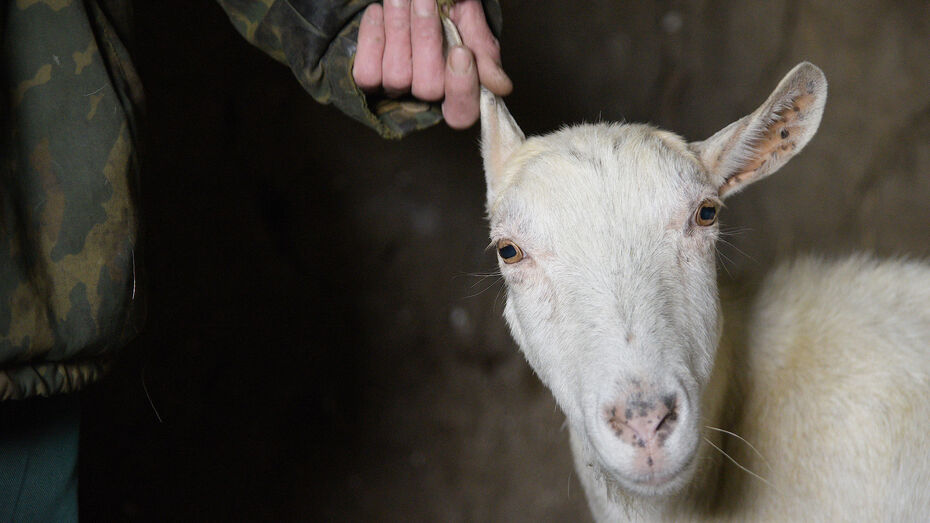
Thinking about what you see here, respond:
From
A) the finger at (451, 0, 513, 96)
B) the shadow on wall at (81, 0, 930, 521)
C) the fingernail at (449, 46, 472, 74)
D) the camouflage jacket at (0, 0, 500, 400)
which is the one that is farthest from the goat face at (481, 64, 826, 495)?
the shadow on wall at (81, 0, 930, 521)

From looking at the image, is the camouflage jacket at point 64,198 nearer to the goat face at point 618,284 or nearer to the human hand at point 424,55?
the human hand at point 424,55

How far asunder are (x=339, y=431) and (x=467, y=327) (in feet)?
3.15

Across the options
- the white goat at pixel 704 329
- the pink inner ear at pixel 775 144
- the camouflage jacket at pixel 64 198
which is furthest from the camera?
the pink inner ear at pixel 775 144

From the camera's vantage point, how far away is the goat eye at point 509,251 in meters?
2.12

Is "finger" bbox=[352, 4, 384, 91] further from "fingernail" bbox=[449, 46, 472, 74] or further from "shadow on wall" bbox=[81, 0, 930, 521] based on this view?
"shadow on wall" bbox=[81, 0, 930, 521]

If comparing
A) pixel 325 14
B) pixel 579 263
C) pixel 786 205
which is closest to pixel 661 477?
pixel 579 263

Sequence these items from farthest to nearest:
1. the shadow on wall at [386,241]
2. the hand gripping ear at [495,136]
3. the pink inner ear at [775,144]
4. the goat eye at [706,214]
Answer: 1. the shadow on wall at [386,241]
2. the hand gripping ear at [495,136]
3. the pink inner ear at [775,144]
4. the goat eye at [706,214]

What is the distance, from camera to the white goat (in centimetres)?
187

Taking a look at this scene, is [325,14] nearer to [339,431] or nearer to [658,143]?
[658,143]

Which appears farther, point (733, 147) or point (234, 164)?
point (234, 164)

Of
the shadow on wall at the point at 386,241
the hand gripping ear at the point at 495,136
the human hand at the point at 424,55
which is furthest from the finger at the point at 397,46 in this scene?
the shadow on wall at the point at 386,241

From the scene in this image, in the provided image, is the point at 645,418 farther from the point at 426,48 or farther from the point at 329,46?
the point at 329,46

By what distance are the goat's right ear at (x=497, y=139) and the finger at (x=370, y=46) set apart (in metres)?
0.37

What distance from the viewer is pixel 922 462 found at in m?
2.12
